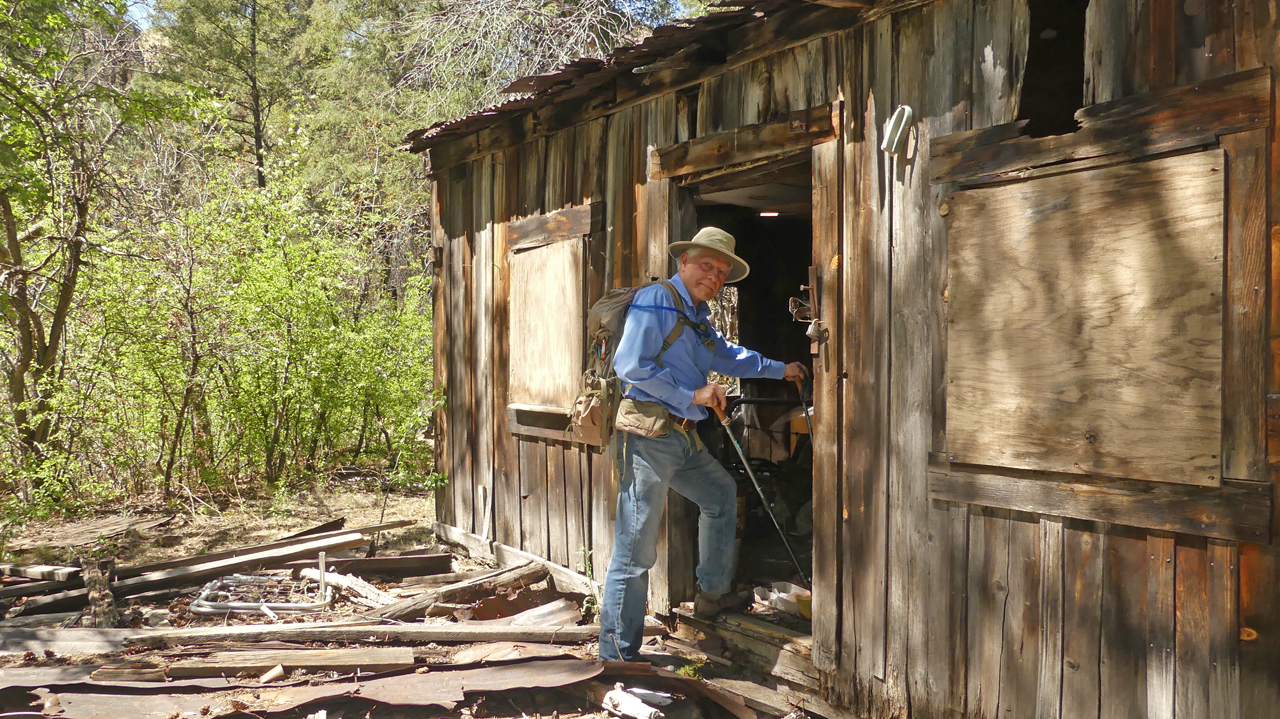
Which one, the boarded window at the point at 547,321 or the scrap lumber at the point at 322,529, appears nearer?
the boarded window at the point at 547,321

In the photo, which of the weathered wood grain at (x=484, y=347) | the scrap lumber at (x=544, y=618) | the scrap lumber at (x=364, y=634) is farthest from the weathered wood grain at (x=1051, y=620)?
the weathered wood grain at (x=484, y=347)

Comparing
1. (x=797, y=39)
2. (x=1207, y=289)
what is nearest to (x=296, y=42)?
(x=797, y=39)

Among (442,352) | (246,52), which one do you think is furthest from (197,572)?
(246,52)

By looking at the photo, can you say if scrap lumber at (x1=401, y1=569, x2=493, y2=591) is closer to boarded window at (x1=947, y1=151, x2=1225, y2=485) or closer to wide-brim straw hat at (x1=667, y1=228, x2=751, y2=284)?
wide-brim straw hat at (x1=667, y1=228, x2=751, y2=284)

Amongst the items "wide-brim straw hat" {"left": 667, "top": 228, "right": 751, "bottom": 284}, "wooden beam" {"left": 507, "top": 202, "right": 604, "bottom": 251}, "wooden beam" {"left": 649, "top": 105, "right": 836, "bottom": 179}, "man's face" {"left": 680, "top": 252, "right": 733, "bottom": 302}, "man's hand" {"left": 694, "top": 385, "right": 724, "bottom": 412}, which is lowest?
"man's hand" {"left": 694, "top": 385, "right": 724, "bottom": 412}

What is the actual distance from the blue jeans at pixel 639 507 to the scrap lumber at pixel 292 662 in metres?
1.22

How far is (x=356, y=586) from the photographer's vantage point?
6.04 m

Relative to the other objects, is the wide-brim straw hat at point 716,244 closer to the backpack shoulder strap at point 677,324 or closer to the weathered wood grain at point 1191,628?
the backpack shoulder strap at point 677,324

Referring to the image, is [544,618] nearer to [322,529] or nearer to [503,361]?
[503,361]

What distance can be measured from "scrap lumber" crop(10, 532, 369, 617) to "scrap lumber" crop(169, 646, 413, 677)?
1.76 meters

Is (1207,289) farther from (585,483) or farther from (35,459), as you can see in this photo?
(35,459)

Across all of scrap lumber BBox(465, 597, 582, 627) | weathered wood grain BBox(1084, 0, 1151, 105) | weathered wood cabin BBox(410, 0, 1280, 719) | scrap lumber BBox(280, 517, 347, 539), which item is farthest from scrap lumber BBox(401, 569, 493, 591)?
weathered wood grain BBox(1084, 0, 1151, 105)

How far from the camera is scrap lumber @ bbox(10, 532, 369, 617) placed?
18.8 ft

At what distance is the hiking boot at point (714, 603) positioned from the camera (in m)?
4.71
